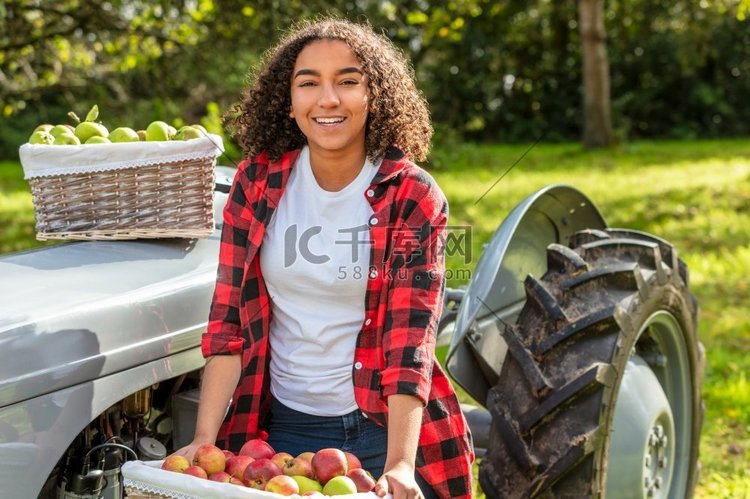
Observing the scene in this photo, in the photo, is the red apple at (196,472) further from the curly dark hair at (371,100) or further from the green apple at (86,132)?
the green apple at (86,132)

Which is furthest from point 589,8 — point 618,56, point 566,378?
point 566,378

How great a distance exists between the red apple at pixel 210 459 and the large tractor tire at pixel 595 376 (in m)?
0.86

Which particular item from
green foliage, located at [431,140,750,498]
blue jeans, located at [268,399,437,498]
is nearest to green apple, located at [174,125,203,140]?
blue jeans, located at [268,399,437,498]

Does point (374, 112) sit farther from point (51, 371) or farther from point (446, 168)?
point (446, 168)

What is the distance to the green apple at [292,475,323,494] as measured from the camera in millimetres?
1847

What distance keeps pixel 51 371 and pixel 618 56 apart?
2044 cm

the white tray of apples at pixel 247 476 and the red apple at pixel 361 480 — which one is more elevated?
the white tray of apples at pixel 247 476

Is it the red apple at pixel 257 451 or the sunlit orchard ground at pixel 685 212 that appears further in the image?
the sunlit orchard ground at pixel 685 212

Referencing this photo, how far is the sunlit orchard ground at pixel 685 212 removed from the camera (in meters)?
4.43

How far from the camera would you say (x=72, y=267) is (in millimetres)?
2311

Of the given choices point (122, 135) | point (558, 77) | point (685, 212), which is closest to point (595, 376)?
point (122, 135)

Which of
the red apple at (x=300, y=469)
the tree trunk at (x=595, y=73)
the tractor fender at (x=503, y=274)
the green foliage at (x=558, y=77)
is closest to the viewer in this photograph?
the red apple at (x=300, y=469)

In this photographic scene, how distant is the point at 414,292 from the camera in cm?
219

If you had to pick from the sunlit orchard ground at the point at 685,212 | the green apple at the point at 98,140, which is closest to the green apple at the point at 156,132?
the green apple at the point at 98,140
